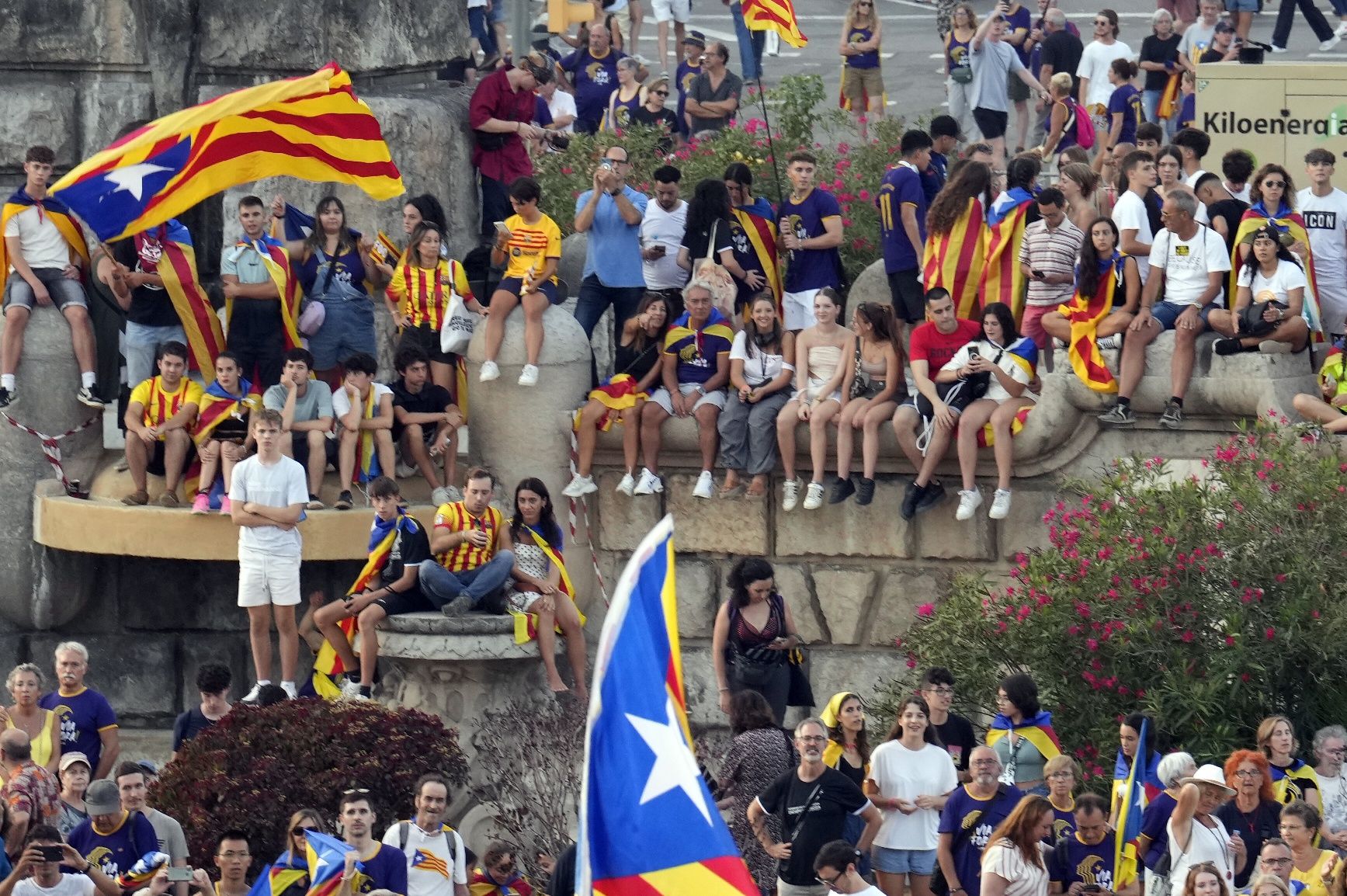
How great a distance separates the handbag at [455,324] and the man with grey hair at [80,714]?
9.44ft

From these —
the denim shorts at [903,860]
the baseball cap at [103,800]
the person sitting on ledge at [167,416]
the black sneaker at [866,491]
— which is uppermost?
the person sitting on ledge at [167,416]

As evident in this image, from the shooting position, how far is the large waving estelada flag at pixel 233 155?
56.3 ft

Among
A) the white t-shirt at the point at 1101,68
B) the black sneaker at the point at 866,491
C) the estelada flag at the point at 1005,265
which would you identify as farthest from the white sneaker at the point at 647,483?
the white t-shirt at the point at 1101,68

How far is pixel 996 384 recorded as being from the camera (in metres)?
16.5

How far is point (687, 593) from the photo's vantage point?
1758 cm

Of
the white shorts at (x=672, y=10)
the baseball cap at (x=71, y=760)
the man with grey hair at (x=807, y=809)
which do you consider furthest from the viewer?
the white shorts at (x=672, y=10)

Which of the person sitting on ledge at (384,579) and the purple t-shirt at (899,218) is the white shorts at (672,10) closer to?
the purple t-shirt at (899,218)

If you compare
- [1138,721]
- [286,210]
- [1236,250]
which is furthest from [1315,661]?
[286,210]

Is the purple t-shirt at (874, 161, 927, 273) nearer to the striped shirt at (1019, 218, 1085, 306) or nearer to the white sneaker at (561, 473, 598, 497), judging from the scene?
the striped shirt at (1019, 218, 1085, 306)

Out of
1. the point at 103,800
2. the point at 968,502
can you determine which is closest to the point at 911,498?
the point at 968,502

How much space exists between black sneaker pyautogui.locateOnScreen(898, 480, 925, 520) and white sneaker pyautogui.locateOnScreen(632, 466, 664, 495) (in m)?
1.42

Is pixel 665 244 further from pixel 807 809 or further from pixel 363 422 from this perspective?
pixel 807 809

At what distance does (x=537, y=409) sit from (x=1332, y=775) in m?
5.46

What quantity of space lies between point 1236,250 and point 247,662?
631cm
